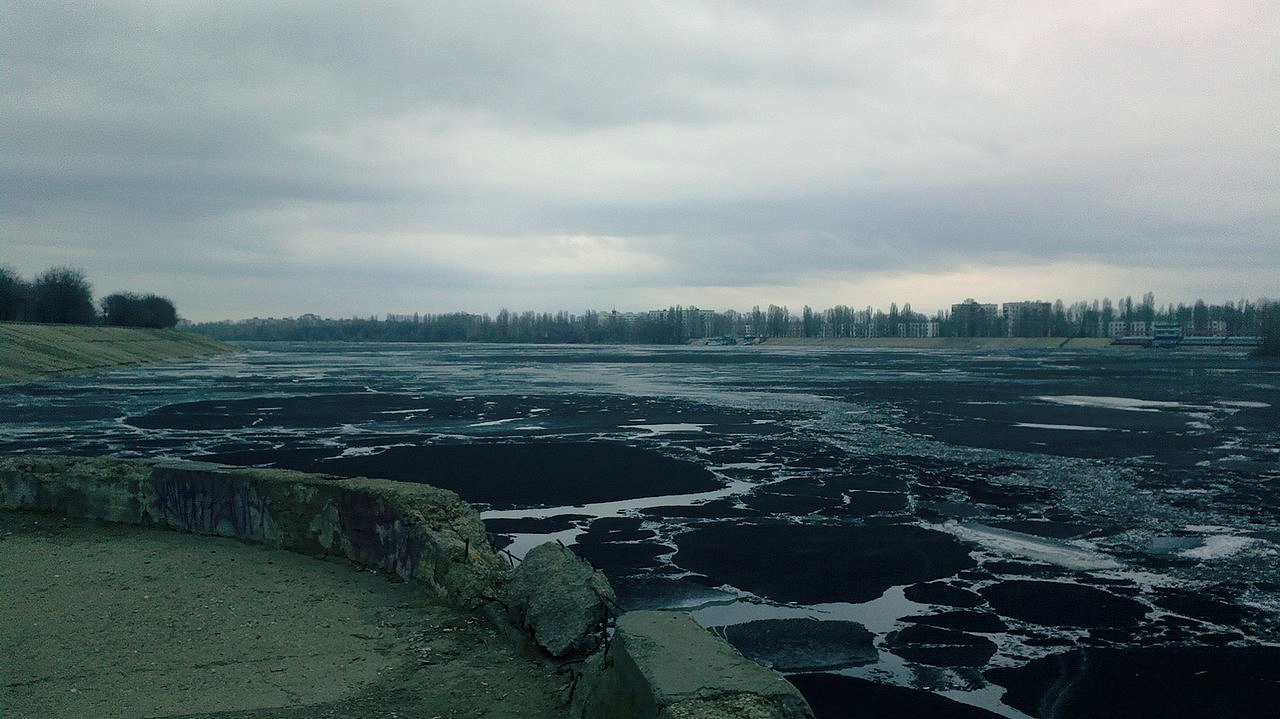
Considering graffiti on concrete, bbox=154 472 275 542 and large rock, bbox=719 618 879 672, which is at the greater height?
graffiti on concrete, bbox=154 472 275 542

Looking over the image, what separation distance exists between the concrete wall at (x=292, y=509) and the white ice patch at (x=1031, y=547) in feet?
20.7

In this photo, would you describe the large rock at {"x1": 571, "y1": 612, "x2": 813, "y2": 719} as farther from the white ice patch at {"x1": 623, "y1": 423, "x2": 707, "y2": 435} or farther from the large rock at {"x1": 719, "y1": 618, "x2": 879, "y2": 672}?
the white ice patch at {"x1": 623, "y1": 423, "x2": 707, "y2": 435}

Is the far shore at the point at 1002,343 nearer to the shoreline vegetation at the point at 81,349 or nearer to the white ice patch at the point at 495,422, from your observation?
the shoreline vegetation at the point at 81,349

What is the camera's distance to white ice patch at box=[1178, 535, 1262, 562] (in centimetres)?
1024

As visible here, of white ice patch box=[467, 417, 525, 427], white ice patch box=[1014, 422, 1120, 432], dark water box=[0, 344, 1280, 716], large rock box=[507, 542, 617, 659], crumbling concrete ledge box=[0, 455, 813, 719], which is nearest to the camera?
crumbling concrete ledge box=[0, 455, 813, 719]

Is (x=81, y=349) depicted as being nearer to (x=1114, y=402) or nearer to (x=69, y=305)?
(x=69, y=305)

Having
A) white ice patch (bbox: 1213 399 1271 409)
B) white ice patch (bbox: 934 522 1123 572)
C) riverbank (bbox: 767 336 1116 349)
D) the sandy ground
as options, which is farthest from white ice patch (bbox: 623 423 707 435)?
riverbank (bbox: 767 336 1116 349)

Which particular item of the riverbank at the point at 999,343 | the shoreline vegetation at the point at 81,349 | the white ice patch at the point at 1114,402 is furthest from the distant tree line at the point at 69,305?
the riverbank at the point at 999,343

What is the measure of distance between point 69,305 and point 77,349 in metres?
44.6

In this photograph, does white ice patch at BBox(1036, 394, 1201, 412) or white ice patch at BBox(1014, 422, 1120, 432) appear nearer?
white ice patch at BBox(1014, 422, 1120, 432)

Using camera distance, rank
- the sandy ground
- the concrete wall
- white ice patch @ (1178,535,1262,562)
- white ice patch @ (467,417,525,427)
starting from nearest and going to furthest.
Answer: the sandy ground < the concrete wall < white ice patch @ (1178,535,1262,562) < white ice patch @ (467,417,525,427)

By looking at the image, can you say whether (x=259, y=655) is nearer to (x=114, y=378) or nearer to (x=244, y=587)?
(x=244, y=587)

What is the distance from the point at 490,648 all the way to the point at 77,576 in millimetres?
4020

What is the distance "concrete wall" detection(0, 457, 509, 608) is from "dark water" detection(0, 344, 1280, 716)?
1951mm
